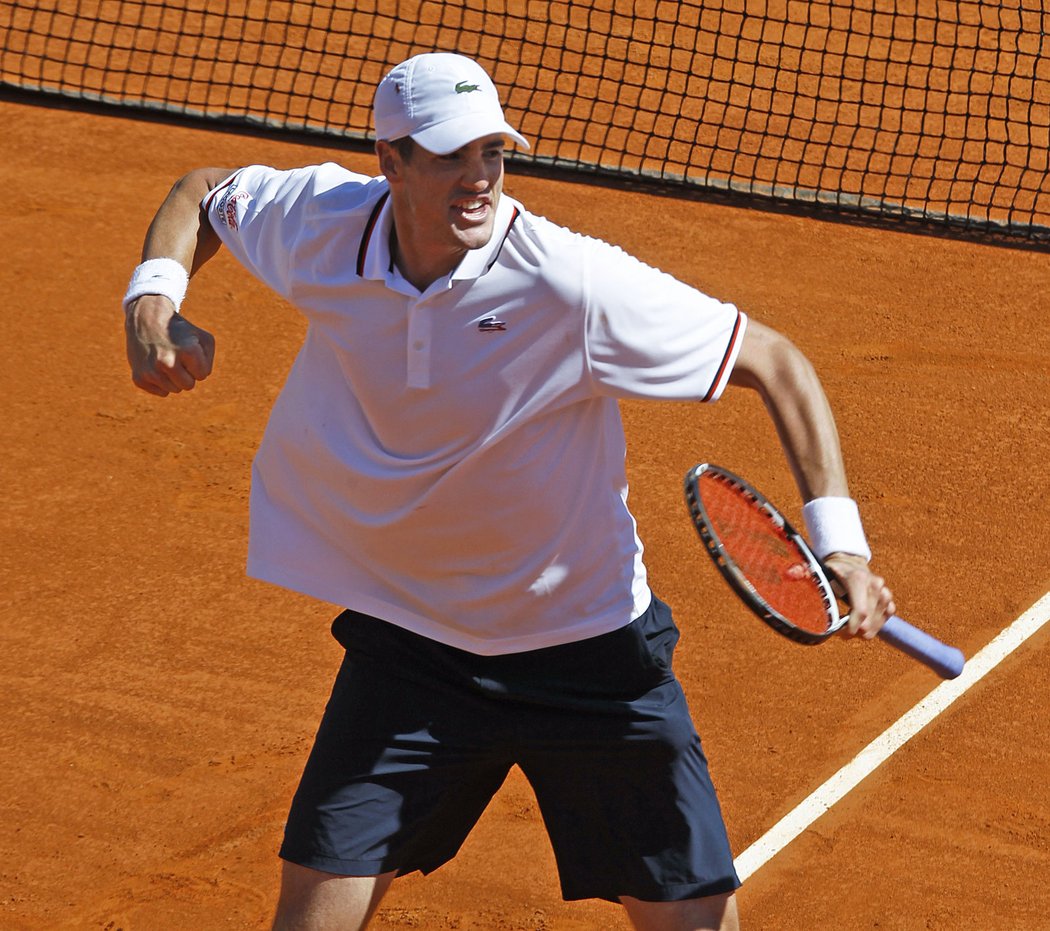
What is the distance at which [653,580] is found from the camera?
18.5 ft

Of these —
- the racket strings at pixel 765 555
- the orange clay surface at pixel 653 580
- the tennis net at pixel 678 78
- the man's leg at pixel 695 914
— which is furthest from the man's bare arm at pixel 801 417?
the tennis net at pixel 678 78

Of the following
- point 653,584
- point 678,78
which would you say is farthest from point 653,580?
point 678,78

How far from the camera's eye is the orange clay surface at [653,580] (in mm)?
4387

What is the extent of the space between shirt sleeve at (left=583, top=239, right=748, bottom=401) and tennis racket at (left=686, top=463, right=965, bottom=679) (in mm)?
235

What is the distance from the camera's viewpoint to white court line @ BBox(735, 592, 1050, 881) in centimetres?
450

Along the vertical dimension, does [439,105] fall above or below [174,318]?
above

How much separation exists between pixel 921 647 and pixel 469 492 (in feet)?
3.18

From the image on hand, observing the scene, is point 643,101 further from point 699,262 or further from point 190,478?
point 190,478

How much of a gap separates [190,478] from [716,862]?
3.41 meters

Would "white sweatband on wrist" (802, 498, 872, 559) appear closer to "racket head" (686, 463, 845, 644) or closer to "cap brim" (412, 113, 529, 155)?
"racket head" (686, 463, 845, 644)

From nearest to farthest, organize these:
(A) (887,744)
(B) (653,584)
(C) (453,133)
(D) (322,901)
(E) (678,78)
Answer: (C) (453,133), (D) (322,901), (A) (887,744), (B) (653,584), (E) (678,78)

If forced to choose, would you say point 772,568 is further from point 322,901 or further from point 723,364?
point 322,901

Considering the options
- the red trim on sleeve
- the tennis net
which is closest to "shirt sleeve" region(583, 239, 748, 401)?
the red trim on sleeve

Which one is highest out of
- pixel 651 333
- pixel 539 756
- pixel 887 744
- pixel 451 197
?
pixel 451 197
